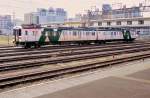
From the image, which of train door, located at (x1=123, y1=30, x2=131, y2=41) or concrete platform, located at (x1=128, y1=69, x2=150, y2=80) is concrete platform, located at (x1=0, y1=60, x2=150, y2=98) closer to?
concrete platform, located at (x1=128, y1=69, x2=150, y2=80)

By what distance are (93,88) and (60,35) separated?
31.5 metres

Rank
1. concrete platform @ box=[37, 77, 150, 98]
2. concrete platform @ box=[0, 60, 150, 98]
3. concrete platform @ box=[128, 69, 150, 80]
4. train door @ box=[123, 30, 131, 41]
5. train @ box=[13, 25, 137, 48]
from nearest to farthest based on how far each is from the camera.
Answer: concrete platform @ box=[37, 77, 150, 98] → concrete platform @ box=[0, 60, 150, 98] → concrete platform @ box=[128, 69, 150, 80] → train @ box=[13, 25, 137, 48] → train door @ box=[123, 30, 131, 41]

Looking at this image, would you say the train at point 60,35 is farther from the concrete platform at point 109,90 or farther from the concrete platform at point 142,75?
the concrete platform at point 109,90

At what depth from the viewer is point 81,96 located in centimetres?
1133

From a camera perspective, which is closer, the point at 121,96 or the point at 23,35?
the point at 121,96

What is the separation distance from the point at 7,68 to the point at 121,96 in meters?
9.65

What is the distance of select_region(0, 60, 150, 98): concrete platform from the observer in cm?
1159

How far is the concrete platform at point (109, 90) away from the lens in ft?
37.7

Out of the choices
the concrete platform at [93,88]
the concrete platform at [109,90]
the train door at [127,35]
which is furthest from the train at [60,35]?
the concrete platform at [109,90]

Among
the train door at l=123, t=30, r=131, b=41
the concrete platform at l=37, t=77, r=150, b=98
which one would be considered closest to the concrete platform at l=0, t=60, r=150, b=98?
A: the concrete platform at l=37, t=77, r=150, b=98

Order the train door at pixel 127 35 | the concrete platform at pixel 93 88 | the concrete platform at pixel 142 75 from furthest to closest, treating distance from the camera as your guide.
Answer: the train door at pixel 127 35, the concrete platform at pixel 142 75, the concrete platform at pixel 93 88

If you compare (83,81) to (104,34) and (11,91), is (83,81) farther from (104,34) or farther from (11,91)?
(104,34)

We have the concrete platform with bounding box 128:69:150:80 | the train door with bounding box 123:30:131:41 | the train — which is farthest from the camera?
the train door with bounding box 123:30:131:41

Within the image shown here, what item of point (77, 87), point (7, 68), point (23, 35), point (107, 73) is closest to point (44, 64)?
point (7, 68)
